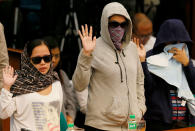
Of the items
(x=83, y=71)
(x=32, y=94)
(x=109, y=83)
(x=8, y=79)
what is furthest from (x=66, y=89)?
(x=8, y=79)

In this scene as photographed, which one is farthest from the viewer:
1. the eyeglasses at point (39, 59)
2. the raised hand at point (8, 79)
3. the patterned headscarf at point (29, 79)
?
the eyeglasses at point (39, 59)

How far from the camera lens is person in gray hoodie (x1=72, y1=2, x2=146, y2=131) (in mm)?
3744

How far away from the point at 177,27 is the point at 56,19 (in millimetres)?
2284

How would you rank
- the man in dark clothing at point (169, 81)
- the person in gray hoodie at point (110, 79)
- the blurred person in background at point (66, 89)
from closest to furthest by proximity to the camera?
the person in gray hoodie at point (110, 79)
the man in dark clothing at point (169, 81)
the blurred person in background at point (66, 89)

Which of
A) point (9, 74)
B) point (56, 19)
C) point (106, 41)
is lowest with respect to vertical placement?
point (9, 74)

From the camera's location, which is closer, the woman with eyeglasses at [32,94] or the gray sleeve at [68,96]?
the woman with eyeglasses at [32,94]

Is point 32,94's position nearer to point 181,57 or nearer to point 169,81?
point 169,81

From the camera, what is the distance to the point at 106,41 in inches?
153

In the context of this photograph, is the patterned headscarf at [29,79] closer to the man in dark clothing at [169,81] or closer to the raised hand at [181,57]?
the man in dark clothing at [169,81]

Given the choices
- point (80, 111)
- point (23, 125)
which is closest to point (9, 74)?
point (23, 125)

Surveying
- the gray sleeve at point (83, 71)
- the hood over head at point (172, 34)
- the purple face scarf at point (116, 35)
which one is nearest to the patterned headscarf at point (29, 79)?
the gray sleeve at point (83, 71)

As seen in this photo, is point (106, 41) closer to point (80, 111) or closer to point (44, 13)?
point (80, 111)

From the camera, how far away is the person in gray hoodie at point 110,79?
12.3ft

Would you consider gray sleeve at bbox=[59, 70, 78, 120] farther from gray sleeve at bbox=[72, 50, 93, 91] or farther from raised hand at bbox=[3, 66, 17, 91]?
raised hand at bbox=[3, 66, 17, 91]
